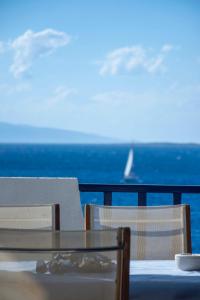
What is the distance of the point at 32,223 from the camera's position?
301 cm

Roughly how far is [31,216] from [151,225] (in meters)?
0.47

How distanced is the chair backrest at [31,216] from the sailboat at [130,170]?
121 ft

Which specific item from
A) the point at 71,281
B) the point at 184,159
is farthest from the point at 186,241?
the point at 184,159

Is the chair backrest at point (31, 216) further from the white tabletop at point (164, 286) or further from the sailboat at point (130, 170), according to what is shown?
the sailboat at point (130, 170)

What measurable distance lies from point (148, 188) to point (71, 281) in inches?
90.6

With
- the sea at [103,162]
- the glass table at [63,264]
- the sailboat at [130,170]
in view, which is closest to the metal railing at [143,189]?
the glass table at [63,264]

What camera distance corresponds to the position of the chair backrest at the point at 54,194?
14.2 ft

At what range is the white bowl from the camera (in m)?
2.47

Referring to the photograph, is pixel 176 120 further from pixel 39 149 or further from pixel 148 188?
pixel 148 188

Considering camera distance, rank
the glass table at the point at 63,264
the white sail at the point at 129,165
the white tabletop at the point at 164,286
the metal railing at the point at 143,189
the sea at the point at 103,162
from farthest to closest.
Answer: the white sail at the point at 129,165 < the sea at the point at 103,162 < the metal railing at the point at 143,189 < the white tabletop at the point at 164,286 < the glass table at the point at 63,264

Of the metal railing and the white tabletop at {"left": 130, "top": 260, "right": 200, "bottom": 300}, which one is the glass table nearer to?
Answer: the white tabletop at {"left": 130, "top": 260, "right": 200, "bottom": 300}

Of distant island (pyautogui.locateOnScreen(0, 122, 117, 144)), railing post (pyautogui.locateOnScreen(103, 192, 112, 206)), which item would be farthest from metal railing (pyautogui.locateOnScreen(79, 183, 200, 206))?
distant island (pyautogui.locateOnScreen(0, 122, 117, 144))

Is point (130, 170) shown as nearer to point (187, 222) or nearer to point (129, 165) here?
point (129, 165)

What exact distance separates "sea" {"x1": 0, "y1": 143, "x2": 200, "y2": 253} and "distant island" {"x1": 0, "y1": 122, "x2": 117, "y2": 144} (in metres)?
0.87
